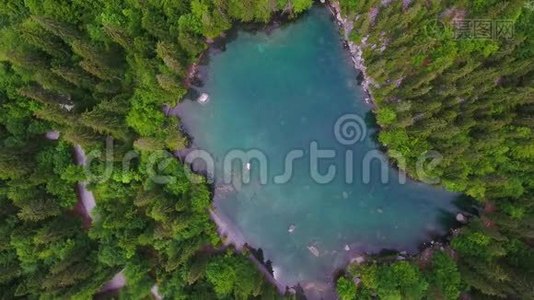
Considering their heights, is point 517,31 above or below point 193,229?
above

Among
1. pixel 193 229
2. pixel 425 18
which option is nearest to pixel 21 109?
pixel 193 229

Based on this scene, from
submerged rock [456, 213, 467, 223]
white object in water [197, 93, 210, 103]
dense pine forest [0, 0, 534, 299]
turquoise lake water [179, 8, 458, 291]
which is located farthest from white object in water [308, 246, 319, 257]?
white object in water [197, 93, 210, 103]

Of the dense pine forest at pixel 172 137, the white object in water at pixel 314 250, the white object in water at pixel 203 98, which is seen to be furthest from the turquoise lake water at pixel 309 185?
the dense pine forest at pixel 172 137

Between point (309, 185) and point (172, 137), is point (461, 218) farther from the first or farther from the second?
point (172, 137)

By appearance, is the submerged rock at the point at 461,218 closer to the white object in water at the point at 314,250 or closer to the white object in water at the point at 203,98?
the white object in water at the point at 314,250

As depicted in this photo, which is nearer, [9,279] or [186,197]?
[9,279]

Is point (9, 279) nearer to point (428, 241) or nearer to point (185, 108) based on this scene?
point (185, 108)

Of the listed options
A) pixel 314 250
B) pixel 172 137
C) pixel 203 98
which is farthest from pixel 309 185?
pixel 172 137
